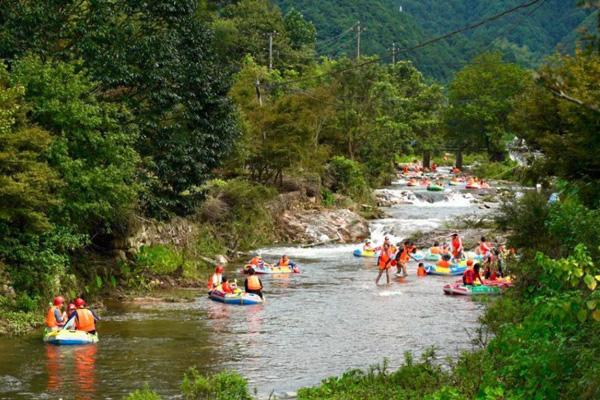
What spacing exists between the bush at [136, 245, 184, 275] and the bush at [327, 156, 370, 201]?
2579 centimetres

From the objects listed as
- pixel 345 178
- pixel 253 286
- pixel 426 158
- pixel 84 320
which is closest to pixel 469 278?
pixel 253 286

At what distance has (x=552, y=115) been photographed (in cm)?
2289

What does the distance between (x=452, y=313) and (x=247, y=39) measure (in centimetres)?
5664

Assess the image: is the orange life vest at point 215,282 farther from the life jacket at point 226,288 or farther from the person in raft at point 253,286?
the person in raft at point 253,286

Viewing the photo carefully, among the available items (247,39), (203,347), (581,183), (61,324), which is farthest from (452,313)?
(247,39)

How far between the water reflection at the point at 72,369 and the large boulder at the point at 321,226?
25.2 metres

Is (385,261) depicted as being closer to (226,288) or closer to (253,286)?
(253,286)

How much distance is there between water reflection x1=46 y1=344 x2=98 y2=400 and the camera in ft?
55.0

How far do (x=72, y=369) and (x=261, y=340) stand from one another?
17.1 ft

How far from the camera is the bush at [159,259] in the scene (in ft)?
97.4

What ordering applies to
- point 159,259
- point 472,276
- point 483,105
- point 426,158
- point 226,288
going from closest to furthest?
point 226,288 → point 472,276 → point 159,259 → point 483,105 → point 426,158

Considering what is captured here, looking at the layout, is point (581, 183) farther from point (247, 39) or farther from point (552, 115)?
point (247, 39)

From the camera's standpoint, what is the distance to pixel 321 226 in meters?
46.9

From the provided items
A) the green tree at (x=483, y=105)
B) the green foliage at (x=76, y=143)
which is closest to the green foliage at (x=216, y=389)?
the green foliage at (x=76, y=143)
